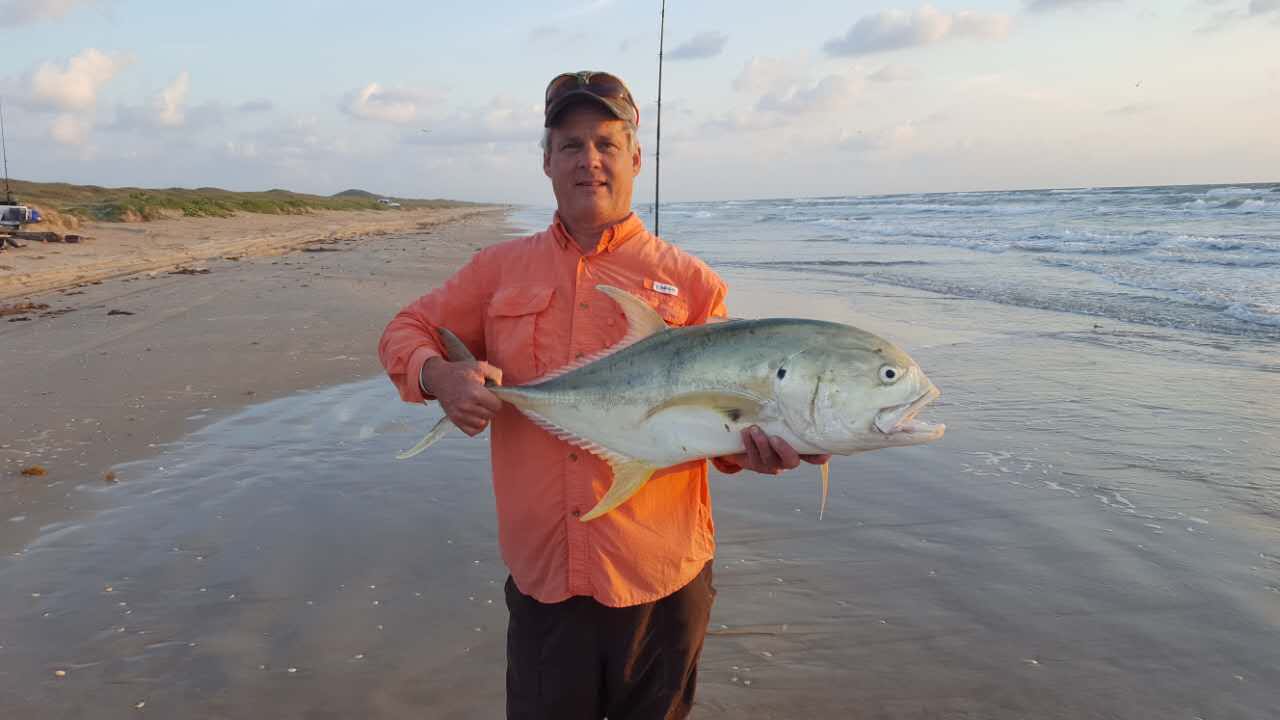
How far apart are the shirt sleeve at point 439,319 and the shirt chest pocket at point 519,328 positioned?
11cm

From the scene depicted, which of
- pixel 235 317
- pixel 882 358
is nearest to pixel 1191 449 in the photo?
pixel 882 358

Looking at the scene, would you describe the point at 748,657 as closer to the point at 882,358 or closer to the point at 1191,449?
the point at 882,358

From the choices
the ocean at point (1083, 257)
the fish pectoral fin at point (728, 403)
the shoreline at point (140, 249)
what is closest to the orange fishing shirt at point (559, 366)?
the fish pectoral fin at point (728, 403)

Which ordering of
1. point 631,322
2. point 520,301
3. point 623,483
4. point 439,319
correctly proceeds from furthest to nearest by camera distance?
1. point 439,319
2. point 520,301
3. point 631,322
4. point 623,483

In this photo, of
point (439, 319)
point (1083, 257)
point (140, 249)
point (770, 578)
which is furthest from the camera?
point (140, 249)

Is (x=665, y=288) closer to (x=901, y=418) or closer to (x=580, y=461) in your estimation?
(x=580, y=461)

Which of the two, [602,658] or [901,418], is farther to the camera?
[602,658]

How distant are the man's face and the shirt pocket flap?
240 millimetres

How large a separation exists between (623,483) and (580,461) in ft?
0.60

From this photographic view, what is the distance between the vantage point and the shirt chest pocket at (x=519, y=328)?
7.62 feet

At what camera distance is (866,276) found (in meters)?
16.8

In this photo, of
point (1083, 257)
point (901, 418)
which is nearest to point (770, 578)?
point (901, 418)

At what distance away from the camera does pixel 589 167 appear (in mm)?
2311

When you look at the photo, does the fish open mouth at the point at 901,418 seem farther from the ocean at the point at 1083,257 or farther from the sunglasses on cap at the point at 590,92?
the ocean at the point at 1083,257
